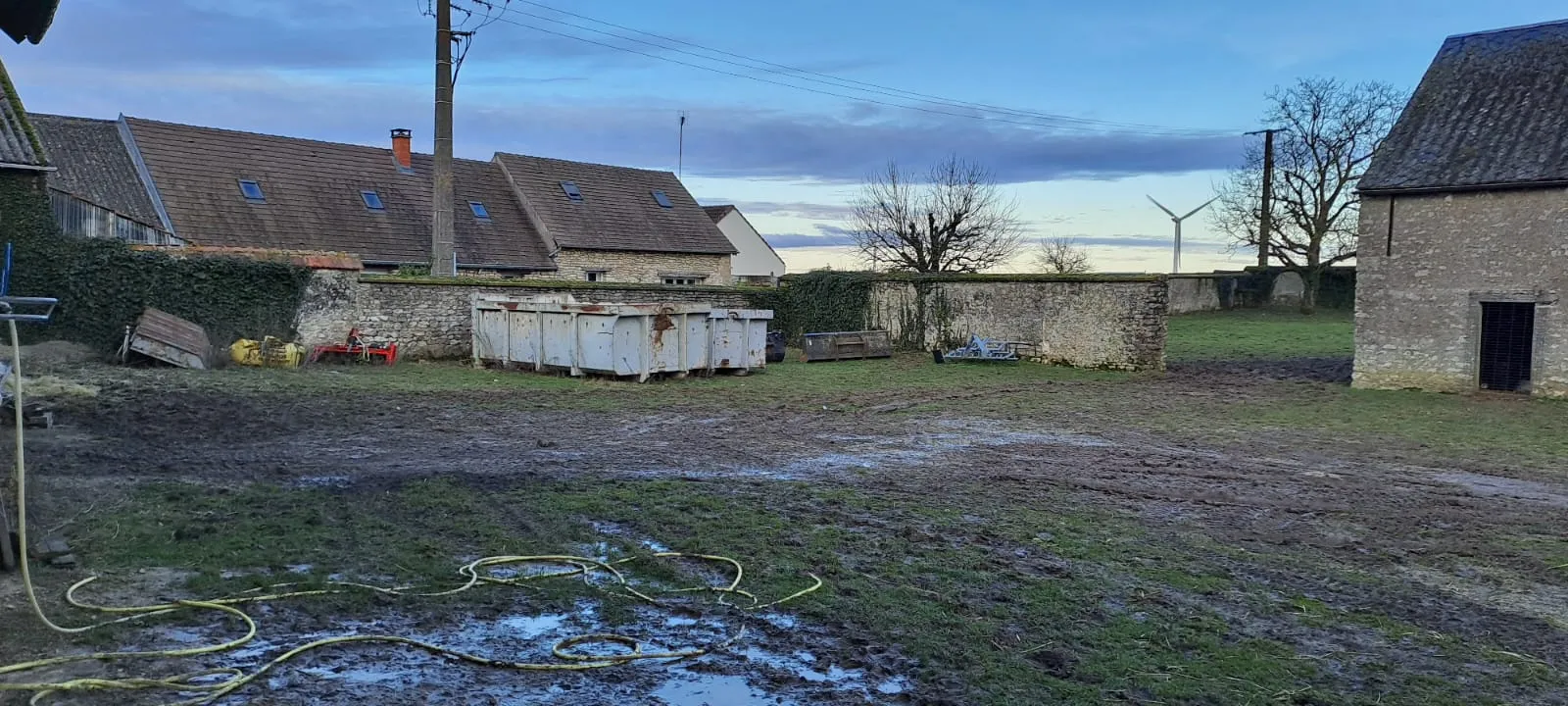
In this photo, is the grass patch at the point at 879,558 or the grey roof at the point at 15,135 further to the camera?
the grey roof at the point at 15,135

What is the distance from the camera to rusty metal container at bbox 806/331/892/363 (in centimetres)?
2217

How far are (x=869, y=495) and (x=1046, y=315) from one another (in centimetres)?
1461

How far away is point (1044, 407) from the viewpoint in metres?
14.8

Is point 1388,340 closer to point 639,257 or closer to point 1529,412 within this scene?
point 1529,412

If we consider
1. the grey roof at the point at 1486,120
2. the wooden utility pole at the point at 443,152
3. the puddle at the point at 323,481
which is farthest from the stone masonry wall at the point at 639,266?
the puddle at the point at 323,481

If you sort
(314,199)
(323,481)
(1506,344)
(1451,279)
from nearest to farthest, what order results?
(323,481), (1506,344), (1451,279), (314,199)

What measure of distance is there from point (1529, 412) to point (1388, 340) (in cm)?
326

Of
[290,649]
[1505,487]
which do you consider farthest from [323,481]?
[1505,487]

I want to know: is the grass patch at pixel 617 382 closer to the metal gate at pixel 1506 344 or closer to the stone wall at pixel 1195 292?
the metal gate at pixel 1506 344

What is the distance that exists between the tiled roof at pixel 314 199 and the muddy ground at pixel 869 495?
43.9 feet

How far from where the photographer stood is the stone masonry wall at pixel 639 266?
30344 mm

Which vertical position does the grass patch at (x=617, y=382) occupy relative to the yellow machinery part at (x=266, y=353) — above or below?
below

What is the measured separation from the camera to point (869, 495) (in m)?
8.13

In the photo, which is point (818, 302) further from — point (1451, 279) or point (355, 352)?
point (1451, 279)
